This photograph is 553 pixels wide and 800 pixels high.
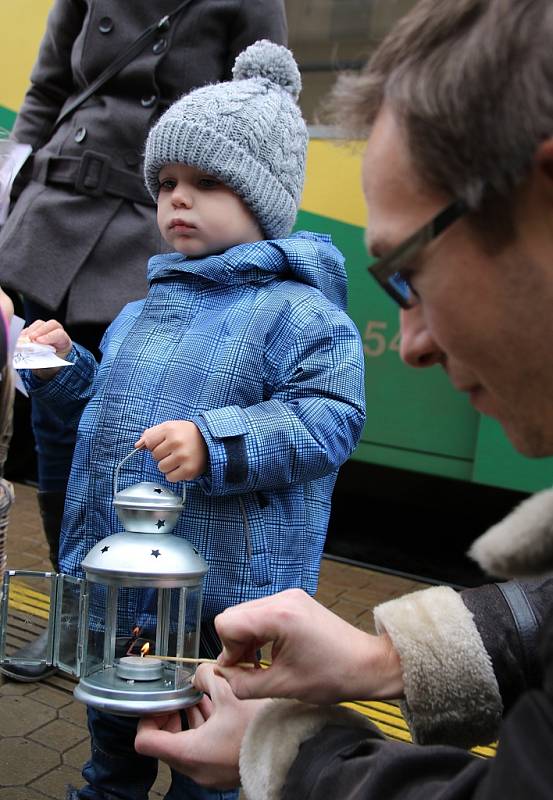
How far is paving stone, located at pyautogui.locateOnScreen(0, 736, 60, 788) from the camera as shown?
253 centimetres

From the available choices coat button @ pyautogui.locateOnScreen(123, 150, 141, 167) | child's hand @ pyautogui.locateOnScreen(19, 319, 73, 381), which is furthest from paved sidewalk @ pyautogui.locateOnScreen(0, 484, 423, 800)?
coat button @ pyautogui.locateOnScreen(123, 150, 141, 167)

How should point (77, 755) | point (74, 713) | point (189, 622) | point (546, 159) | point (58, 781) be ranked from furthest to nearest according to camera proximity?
1. point (74, 713)
2. point (77, 755)
3. point (58, 781)
4. point (189, 622)
5. point (546, 159)

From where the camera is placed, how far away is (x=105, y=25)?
279 centimetres

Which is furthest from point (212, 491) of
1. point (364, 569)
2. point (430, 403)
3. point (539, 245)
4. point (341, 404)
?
point (364, 569)

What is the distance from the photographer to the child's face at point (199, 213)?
7.14 ft

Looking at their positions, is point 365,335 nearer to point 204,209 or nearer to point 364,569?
point 364,569

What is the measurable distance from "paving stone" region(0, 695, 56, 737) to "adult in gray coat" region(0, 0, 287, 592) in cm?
90

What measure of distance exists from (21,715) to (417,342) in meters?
2.23

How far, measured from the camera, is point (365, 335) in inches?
168

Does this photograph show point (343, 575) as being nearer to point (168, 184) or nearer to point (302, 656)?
point (168, 184)

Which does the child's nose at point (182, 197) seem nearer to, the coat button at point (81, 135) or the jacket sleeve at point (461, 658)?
the coat button at point (81, 135)

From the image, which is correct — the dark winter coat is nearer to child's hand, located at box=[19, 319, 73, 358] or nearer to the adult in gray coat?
child's hand, located at box=[19, 319, 73, 358]

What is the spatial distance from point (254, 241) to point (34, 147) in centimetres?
119

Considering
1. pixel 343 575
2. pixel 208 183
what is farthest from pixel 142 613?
pixel 343 575
